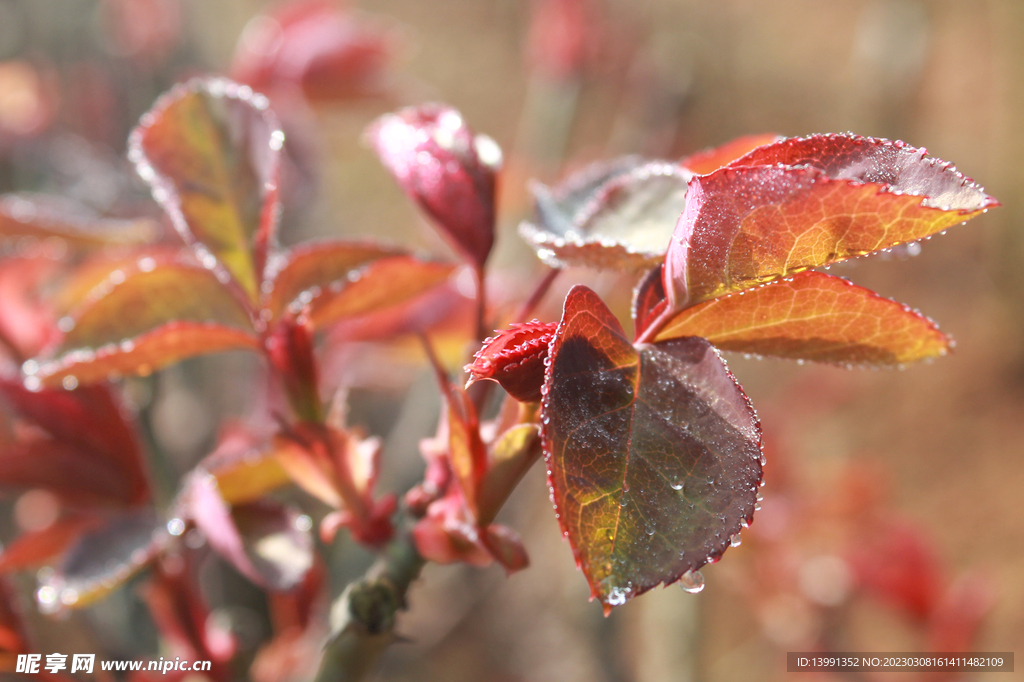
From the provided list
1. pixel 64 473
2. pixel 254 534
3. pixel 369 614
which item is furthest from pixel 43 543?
pixel 369 614

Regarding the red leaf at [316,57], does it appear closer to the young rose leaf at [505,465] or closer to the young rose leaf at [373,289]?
the young rose leaf at [373,289]

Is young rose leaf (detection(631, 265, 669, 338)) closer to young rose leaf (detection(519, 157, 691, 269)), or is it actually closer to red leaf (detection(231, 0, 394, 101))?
young rose leaf (detection(519, 157, 691, 269))

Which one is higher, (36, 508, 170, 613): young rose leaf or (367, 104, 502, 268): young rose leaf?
(367, 104, 502, 268): young rose leaf

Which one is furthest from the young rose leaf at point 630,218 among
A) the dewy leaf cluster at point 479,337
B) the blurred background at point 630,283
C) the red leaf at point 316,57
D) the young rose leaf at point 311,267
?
the red leaf at point 316,57

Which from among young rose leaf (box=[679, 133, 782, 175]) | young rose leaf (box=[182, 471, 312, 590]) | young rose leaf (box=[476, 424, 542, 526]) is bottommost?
young rose leaf (box=[182, 471, 312, 590])

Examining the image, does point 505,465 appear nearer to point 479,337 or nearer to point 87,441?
point 479,337

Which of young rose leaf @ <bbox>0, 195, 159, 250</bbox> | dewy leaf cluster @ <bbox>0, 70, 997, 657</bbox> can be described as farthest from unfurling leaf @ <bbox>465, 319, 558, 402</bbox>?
young rose leaf @ <bbox>0, 195, 159, 250</bbox>
